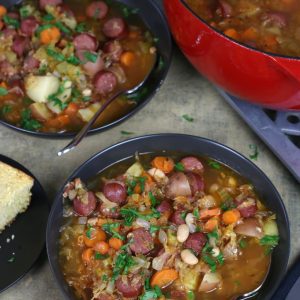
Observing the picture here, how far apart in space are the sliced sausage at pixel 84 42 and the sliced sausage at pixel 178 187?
0.73m

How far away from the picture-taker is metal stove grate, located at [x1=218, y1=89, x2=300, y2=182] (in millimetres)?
2023

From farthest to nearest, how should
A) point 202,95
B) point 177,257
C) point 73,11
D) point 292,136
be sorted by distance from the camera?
1. point 73,11
2. point 202,95
3. point 292,136
4. point 177,257

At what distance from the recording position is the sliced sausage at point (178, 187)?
1886mm

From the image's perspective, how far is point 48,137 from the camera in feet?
6.83

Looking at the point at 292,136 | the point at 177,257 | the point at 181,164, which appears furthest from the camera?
the point at 292,136

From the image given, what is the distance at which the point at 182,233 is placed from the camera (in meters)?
1.77

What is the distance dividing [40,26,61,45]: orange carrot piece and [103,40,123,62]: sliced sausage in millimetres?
213

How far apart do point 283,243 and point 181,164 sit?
441 millimetres

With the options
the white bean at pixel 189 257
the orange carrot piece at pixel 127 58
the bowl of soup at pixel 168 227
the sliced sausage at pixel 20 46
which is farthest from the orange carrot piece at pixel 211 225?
the sliced sausage at pixel 20 46

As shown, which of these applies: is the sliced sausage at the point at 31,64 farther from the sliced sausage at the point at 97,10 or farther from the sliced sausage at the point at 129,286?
the sliced sausage at the point at 129,286

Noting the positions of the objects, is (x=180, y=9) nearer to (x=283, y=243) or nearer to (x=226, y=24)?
(x=226, y=24)

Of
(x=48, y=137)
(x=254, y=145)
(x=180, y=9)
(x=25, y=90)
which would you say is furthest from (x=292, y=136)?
(x=25, y=90)

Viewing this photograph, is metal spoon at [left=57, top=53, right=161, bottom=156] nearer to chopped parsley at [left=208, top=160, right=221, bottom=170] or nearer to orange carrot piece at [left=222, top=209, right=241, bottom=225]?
chopped parsley at [left=208, top=160, right=221, bottom=170]

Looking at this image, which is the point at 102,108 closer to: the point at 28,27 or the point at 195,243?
the point at 28,27
